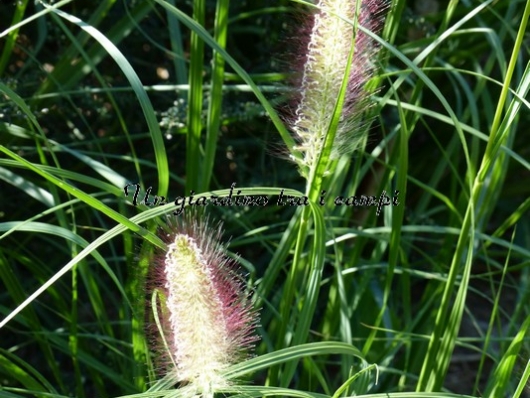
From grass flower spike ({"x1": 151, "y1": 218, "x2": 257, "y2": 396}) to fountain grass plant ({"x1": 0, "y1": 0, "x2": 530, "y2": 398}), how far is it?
0.01m

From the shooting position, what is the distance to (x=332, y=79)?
1085mm

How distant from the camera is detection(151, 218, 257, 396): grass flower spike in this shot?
0.90 m

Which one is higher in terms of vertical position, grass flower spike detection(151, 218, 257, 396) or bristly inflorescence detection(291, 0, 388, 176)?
bristly inflorescence detection(291, 0, 388, 176)

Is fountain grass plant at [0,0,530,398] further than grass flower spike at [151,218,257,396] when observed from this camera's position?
Yes

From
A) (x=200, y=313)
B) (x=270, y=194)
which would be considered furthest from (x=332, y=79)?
(x=200, y=313)

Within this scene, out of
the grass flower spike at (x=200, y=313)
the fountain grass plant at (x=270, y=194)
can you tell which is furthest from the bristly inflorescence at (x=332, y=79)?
the grass flower spike at (x=200, y=313)

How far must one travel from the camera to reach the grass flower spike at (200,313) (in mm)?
896

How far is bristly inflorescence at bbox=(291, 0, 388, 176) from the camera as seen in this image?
1.08m

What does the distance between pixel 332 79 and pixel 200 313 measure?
1.17 ft

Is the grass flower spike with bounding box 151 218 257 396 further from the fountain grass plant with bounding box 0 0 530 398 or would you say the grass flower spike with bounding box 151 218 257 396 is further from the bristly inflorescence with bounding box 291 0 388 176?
the bristly inflorescence with bounding box 291 0 388 176

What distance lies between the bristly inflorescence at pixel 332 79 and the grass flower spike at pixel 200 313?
0.21 m

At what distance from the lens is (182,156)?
2125 millimetres

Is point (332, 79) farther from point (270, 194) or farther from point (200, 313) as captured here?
point (200, 313)

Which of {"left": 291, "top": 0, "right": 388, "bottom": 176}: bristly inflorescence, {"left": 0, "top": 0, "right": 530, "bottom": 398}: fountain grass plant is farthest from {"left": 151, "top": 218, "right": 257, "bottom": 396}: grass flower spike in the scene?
{"left": 291, "top": 0, "right": 388, "bottom": 176}: bristly inflorescence
